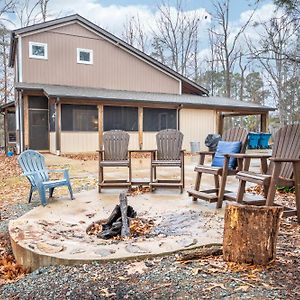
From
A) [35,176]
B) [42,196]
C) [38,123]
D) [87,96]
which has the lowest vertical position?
[42,196]

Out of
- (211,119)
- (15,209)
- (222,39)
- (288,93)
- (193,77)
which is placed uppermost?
(222,39)

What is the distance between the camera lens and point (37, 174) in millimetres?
5066

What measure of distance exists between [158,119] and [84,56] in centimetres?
468

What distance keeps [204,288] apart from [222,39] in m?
25.1

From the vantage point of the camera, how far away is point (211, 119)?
1695 centimetres

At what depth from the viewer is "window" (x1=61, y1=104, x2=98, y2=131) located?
44.8 feet

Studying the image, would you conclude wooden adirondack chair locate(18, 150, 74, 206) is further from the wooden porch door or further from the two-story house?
the wooden porch door

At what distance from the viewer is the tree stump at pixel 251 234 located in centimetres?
252

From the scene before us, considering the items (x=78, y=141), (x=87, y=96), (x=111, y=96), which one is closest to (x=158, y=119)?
(x=111, y=96)

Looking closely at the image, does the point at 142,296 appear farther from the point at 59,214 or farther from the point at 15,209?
the point at 15,209

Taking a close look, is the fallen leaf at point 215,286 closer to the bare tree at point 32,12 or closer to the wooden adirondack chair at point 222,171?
the wooden adirondack chair at point 222,171

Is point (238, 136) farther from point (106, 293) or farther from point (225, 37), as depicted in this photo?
point (225, 37)

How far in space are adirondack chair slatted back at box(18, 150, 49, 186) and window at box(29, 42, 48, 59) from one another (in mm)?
10628

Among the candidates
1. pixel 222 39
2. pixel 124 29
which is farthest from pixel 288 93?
pixel 124 29
